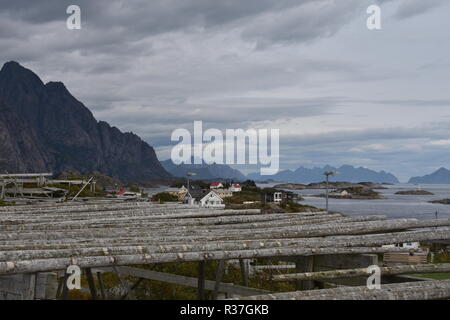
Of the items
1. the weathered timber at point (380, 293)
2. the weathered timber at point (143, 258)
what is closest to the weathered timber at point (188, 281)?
the weathered timber at point (143, 258)

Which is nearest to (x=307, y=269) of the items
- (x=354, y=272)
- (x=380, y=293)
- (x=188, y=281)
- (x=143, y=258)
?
(x=354, y=272)

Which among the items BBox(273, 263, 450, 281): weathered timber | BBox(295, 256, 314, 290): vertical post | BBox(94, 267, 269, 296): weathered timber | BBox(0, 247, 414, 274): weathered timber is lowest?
BBox(94, 267, 269, 296): weathered timber

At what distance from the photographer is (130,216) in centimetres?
1508

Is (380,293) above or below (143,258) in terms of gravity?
below

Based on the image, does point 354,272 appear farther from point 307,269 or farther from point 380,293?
point 307,269

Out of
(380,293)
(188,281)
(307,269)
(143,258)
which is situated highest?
(143,258)

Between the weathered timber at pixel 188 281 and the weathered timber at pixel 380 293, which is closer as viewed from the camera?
the weathered timber at pixel 380 293

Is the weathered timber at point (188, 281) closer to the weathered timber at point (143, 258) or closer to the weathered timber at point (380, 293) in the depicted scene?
the weathered timber at point (143, 258)

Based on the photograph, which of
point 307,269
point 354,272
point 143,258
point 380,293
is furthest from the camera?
point 307,269

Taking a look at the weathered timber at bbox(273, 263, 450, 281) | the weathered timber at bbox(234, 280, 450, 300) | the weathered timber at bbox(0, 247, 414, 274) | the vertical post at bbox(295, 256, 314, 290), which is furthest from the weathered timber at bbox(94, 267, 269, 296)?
the weathered timber at bbox(234, 280, 450, 300)

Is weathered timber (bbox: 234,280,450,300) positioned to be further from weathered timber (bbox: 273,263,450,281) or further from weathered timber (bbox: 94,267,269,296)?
weathered timber (bbox: 94,267,269,296)

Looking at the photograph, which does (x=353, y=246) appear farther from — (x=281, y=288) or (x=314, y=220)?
(x=281, y=288)

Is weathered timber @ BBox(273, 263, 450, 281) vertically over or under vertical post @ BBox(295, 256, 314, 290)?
over
